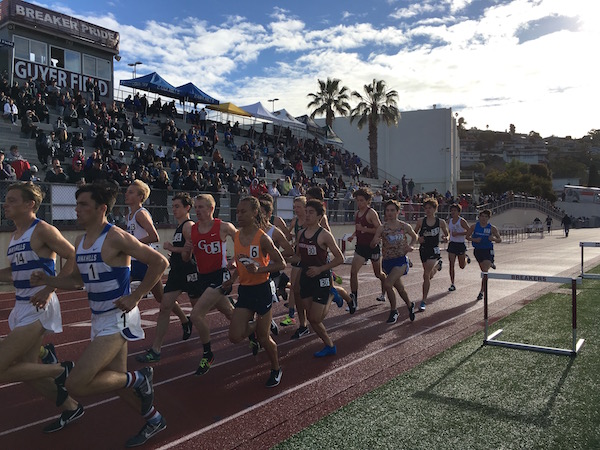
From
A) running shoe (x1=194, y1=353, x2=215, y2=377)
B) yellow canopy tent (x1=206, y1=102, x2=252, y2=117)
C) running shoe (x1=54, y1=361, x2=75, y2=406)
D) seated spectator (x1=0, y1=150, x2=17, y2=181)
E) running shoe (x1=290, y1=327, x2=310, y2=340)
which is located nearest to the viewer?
running shoe (x1=54, y1=361, x2=75, y2=406)

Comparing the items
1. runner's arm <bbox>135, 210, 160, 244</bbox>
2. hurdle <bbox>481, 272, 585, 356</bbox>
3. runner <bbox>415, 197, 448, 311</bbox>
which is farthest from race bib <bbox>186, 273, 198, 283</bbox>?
runner <bbox>415, 197, 448, 311</bbox>

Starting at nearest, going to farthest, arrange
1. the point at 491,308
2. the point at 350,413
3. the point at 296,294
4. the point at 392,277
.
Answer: the point at 350,413
the point at 296,294
the point at 392,277
the point at 491,308

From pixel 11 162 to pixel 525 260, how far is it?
1795 cm

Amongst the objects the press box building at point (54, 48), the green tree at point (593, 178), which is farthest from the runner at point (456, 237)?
the green tree at point (593, 178)

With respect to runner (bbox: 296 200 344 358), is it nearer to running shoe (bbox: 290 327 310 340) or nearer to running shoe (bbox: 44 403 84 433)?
running shoe (bbox: 290 327 310 340)

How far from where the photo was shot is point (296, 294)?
25.9 feet

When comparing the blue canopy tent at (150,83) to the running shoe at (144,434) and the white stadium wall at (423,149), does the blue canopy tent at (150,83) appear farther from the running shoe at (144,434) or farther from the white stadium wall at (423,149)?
the white stadium wall at (423,149)

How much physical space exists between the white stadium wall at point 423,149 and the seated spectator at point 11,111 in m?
38.2

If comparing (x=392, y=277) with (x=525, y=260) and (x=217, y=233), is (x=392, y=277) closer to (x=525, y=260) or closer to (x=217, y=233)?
(x=217, y=233)

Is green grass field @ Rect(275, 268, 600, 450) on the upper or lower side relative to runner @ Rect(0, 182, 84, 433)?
lower

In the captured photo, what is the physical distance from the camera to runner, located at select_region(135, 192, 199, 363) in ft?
20.9

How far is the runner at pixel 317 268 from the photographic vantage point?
20.6 ft

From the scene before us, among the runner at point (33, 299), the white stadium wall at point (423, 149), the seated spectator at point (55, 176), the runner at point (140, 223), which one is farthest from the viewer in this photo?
the white stadium wall at point (423, 149)

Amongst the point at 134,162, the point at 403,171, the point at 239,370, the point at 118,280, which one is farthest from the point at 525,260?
the point at 403,171
